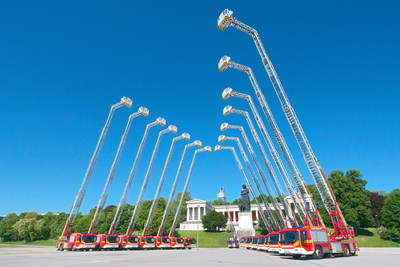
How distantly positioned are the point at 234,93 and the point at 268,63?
8.78 meters

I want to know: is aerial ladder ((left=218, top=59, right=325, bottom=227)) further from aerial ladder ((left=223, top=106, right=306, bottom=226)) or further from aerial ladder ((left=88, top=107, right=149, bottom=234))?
aerial ladder ((left=88, top=107, right=149, bottom=234))

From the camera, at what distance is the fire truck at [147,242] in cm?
4934

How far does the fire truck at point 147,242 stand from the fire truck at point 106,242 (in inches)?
223

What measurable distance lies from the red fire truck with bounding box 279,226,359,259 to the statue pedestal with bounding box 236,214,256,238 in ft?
155

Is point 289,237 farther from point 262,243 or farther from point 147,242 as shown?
point 147,242

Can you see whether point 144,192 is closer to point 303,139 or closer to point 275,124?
point 275,124

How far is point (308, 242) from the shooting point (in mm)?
22859

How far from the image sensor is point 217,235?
3258 inches

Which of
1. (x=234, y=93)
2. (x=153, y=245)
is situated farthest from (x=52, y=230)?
(x=234, y=93)

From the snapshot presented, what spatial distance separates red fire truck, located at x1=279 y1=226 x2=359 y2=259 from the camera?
2286 cm

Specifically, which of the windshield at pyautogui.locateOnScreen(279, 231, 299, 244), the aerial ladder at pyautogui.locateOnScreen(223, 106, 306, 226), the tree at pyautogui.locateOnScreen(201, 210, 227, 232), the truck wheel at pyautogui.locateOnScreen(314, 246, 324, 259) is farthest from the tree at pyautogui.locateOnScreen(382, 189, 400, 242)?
the windshield at pyautogui.locateOnScreen(279, 231, 299, 244)

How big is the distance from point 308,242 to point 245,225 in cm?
5224

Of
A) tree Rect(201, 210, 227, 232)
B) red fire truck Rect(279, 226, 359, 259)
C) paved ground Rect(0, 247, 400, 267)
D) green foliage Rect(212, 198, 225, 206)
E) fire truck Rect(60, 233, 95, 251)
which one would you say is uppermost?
green foliage Rect(212, 198, 225, 206)

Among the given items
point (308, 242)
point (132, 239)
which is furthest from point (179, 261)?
point (132, 239)
